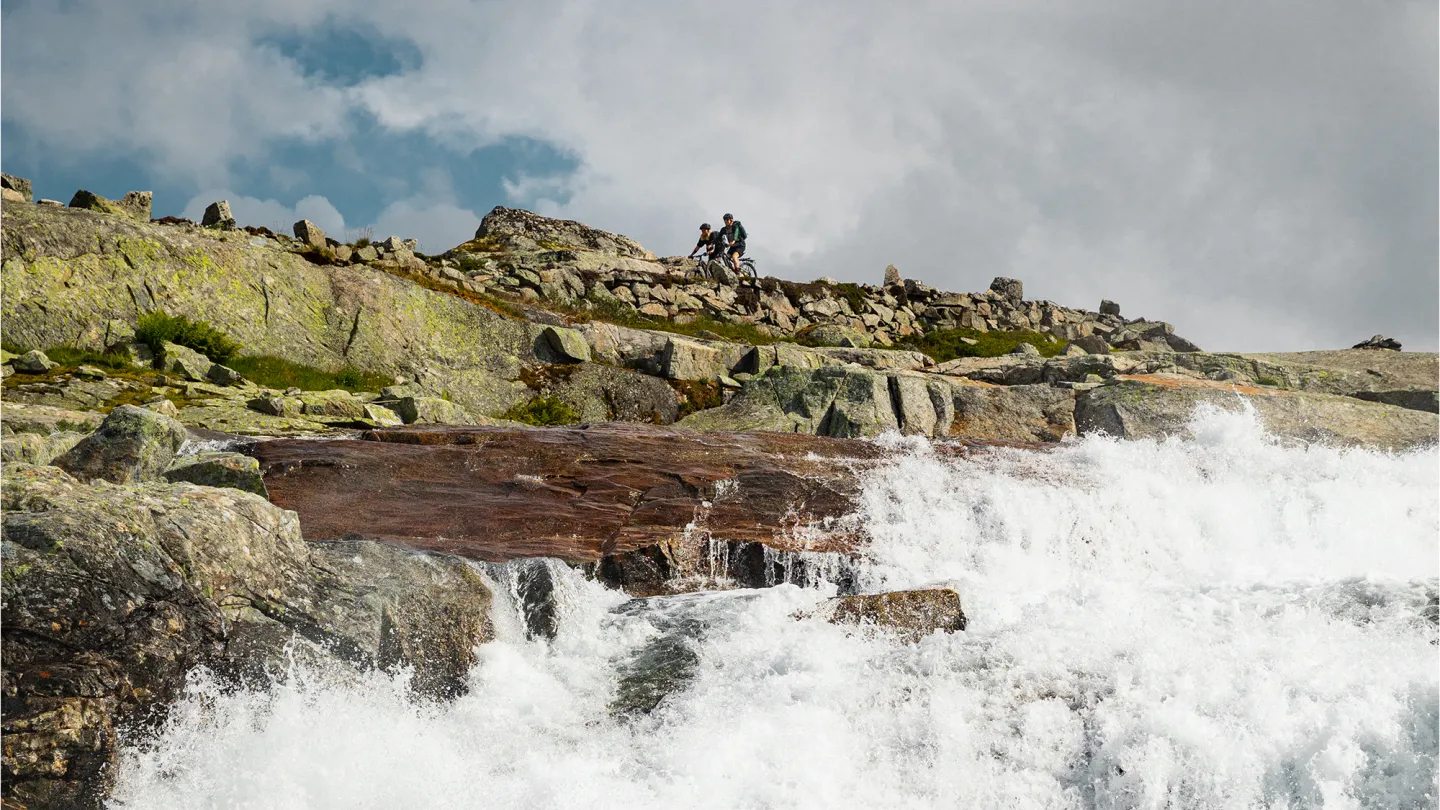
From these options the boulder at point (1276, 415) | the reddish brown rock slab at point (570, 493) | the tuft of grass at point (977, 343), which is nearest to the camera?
the reddish brown rock slab at point (570, 493)

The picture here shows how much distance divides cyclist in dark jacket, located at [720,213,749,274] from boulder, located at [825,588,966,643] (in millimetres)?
38082

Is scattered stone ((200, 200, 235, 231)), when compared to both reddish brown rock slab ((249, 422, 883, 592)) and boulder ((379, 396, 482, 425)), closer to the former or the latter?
boulder ((379, 396, 482, 425))

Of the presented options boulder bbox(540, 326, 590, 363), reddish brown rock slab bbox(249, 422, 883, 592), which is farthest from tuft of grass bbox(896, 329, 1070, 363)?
reddish brown rock slab bbox(249, 422, 883, 592)

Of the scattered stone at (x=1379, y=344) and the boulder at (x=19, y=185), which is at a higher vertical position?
the boulder at (x=19, y=185)

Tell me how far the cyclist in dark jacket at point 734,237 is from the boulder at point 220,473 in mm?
36404

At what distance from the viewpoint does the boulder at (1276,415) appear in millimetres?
19594

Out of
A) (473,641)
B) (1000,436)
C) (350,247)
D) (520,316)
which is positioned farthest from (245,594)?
(350,247)

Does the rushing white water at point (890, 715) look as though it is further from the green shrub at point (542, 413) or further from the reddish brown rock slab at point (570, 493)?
the green shrub at point (542, 413)

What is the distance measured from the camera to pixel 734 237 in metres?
47.9

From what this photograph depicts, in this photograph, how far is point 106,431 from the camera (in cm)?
1241

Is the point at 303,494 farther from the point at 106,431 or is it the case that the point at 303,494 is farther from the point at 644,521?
the point at 644,521

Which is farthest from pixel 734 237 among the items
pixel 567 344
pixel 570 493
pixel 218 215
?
pixel 570 493

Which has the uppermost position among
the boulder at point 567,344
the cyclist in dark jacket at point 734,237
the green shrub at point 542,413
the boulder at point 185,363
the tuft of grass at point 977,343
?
the cyclist in dark jacket at point 734,237

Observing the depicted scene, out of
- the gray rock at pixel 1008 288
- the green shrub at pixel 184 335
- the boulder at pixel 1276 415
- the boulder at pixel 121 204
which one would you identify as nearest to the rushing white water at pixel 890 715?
the boulder at pixel 1276 415
